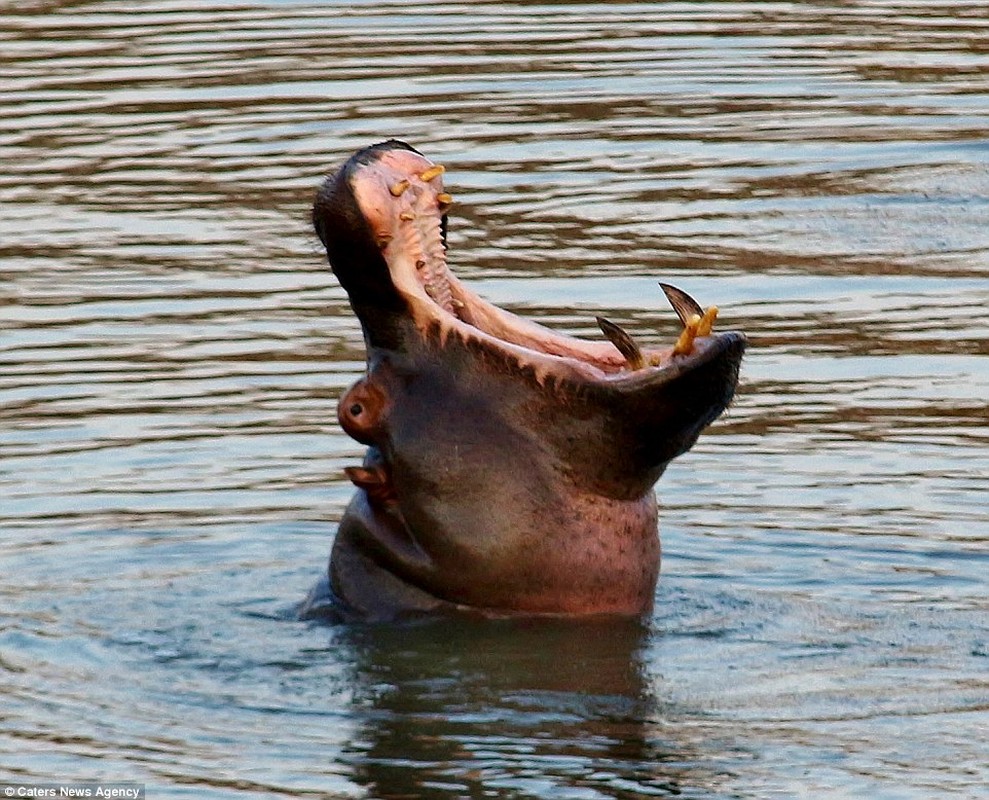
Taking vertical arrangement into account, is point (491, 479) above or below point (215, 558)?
above

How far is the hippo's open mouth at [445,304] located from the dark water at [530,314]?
29.0 inches

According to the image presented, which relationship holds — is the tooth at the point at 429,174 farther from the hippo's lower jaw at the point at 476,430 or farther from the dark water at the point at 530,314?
the dark water at the point at 530,314

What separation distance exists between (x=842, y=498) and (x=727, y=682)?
1.99 m

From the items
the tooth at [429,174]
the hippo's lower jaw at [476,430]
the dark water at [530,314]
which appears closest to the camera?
the dark water at [530,314]

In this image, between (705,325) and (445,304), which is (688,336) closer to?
(705,325)

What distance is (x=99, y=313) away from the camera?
11.7 m

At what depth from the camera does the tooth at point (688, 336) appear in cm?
691

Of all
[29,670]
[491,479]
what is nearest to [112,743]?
[29,670]

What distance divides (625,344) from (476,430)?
496 millimetres

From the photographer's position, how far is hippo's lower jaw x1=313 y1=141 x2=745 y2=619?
7.10 metres

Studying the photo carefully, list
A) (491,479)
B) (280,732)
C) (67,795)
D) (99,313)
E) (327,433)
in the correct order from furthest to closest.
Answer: (99,313) < (327,433) < (491,479) < (280,732) < (67,795)

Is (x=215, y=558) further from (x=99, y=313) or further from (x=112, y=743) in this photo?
(x=99, y=313)

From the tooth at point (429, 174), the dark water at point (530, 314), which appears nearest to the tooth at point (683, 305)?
the tooth at point (429, 174)

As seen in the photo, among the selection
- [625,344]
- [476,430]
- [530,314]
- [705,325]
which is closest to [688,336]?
[705,325]
